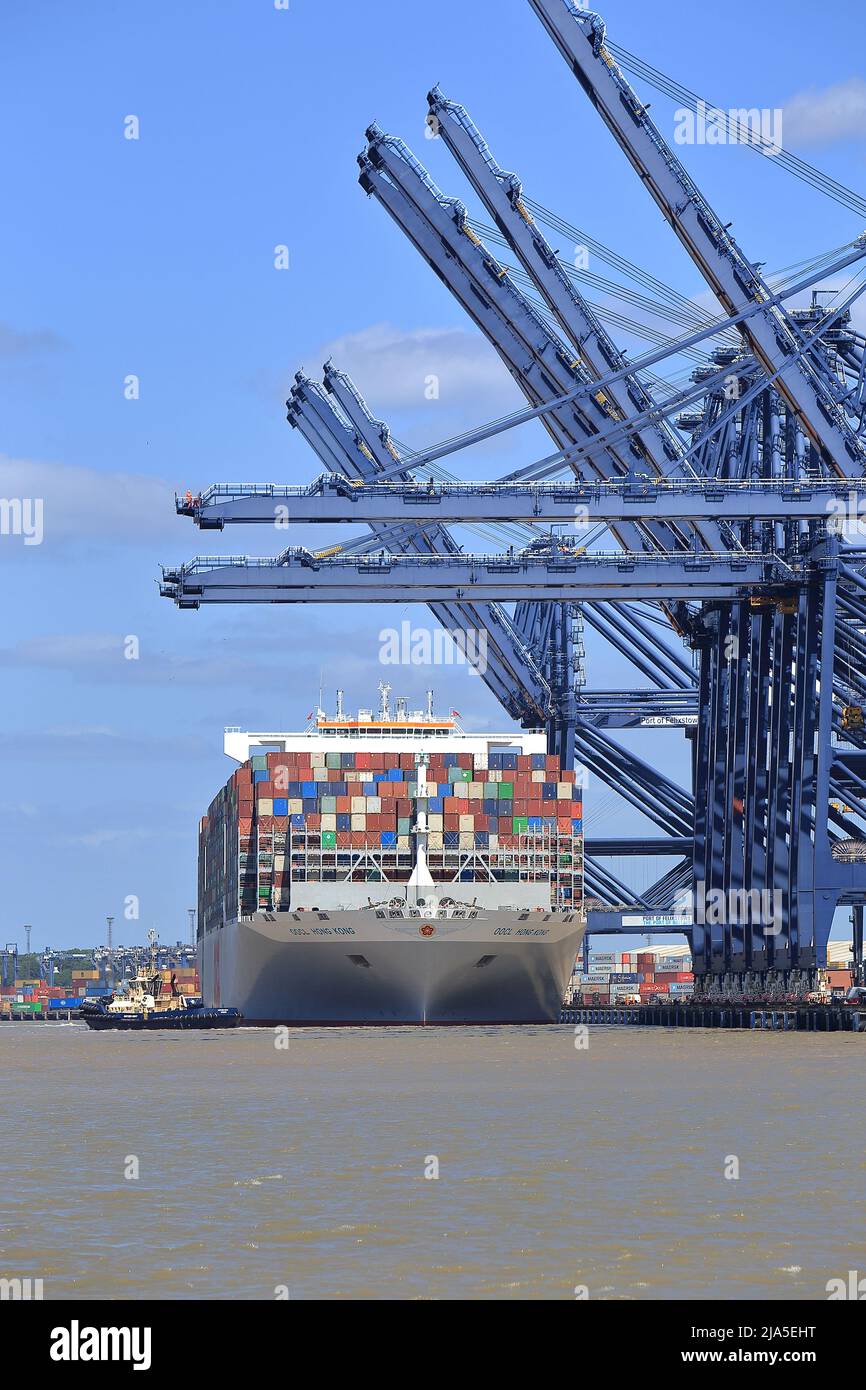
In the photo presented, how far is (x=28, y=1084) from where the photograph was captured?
40.1 metres

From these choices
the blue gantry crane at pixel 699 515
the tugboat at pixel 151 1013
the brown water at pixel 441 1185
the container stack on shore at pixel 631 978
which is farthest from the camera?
the container stack on shore at pixel 631 978

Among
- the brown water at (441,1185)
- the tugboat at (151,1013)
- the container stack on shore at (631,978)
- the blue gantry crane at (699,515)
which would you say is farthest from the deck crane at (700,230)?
the container stack on shore at (631,978)

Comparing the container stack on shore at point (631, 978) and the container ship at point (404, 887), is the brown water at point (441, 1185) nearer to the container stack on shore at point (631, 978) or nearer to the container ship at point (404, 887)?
the container ship at point (404, 887)

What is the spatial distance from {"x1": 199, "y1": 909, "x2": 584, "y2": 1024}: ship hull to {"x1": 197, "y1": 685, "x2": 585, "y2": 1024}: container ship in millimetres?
58

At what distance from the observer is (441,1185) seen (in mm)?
19531

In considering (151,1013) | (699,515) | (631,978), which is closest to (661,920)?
(151,1013)

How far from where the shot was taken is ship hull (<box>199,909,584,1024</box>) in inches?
2630

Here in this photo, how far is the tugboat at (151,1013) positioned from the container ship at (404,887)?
1269 millimetres

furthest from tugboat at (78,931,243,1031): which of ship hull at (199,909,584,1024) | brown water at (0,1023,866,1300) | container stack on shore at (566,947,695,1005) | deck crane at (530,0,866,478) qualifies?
brown water at (0,1023,866,1300)

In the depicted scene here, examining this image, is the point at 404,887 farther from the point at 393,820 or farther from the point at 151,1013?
the point at 151,1013

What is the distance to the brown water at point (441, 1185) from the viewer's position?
14.7 meters

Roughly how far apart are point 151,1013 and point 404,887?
79.6 feet
